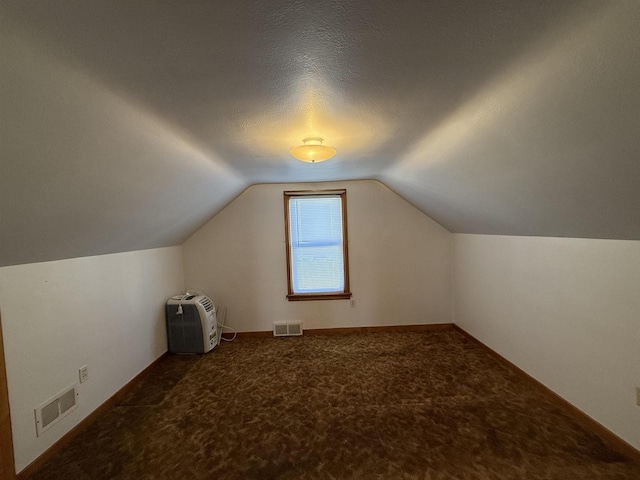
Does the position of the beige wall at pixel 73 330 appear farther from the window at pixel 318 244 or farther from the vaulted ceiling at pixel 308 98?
the window at pixel 318 244

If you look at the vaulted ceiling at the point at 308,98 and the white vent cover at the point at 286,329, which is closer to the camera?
the vaulted ceiling at the point at 308,98

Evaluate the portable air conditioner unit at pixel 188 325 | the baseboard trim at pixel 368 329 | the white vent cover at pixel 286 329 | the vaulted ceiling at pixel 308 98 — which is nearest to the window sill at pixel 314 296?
the white vent cover at pixel 286 329

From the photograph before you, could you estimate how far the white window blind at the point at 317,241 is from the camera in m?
3.82

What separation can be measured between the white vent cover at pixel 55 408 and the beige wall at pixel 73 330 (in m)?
0.03

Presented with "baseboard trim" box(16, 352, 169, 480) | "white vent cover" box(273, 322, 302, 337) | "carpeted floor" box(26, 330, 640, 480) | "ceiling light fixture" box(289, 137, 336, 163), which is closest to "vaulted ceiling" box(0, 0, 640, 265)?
"ceiling light fixture" box(289, 137, 336, 163)

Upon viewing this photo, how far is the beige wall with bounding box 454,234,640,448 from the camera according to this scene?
1.67 meters

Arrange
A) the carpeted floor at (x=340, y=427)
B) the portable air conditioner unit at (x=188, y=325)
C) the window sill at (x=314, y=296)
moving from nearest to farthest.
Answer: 1. the carpeted floor at (x=340, y=427)
2. the portable air conditioner unit at (x=188, y=325)
3. the window sill at (x=314, y=296)

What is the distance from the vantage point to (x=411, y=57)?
3.53 ft

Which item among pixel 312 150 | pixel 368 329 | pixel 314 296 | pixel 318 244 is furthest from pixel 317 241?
pixel 312 150

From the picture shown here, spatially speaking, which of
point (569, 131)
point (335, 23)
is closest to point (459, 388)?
point (569, 131)

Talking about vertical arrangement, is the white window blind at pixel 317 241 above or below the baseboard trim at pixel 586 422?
above

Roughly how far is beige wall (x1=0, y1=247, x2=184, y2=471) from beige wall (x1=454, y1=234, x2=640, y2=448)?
11.9 feet

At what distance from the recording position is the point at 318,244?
3.82m

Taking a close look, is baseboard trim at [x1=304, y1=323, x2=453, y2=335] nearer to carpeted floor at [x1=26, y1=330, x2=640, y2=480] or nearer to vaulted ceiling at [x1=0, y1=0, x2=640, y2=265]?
carpeted floor at [x1=26, y1=330, x2=640, y2=480]
